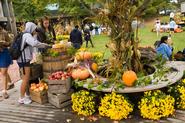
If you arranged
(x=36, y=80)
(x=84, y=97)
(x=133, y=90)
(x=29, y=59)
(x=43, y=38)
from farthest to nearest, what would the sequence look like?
(x=43, y=38), (x=36, y=80), (x=29, y=59), (x=84, y=97), (x=133, y=90)

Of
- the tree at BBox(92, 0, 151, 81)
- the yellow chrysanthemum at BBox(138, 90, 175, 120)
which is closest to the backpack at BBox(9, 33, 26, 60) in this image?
the tree at BBox(92, 0, 151, 81)

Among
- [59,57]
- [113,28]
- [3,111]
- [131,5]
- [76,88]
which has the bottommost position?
[3,111]

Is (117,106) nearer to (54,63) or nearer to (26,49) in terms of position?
(54,63)

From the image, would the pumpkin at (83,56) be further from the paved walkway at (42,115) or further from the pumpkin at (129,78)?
the pumpkin at (129,78)

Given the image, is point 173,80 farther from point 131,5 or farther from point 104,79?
point 131,5

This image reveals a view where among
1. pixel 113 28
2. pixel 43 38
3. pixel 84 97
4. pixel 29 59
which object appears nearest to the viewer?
pixel 84 97

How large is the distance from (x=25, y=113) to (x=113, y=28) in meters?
2.37

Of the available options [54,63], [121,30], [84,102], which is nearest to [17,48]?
[54,63]

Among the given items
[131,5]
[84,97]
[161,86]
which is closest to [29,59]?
[84,97]

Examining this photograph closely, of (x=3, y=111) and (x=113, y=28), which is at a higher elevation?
(x=113, y=28)

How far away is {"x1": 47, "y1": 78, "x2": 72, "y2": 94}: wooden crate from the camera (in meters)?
6.41

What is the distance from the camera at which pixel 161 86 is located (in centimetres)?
575

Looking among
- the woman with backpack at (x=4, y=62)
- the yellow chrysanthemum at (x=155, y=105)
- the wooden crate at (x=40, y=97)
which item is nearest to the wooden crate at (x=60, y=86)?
the wooden crate at (x=40, y=97)

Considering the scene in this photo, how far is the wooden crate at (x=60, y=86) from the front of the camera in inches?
252
